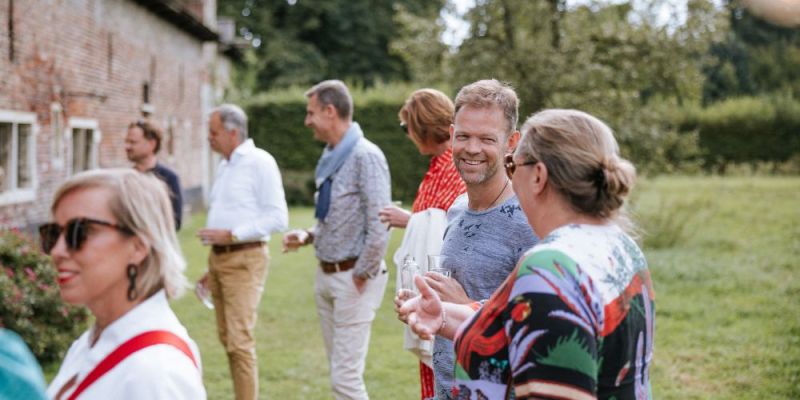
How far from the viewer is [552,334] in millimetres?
1861

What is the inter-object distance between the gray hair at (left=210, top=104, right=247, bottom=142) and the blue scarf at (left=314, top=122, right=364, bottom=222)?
3.16ft

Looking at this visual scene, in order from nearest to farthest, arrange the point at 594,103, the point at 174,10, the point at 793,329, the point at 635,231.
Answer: the point at 635,231 → the point at 793,329 → the point at 594,103 → the point at 174,10

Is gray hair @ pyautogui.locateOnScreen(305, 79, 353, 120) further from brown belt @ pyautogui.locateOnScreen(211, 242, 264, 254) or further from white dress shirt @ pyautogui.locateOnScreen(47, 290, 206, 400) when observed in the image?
white dress shirt @ pyautogui.locateOnScreen(47, 290, 206, 400)

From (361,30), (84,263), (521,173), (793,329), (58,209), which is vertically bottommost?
(793,329)

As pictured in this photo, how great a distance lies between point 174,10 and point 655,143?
40.5ft

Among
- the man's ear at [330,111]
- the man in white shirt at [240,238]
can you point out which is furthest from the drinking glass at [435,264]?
the man in white shirt at [240,238]

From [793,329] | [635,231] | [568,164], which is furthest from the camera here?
[793,329]

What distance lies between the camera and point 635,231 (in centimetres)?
244

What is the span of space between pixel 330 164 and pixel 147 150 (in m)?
2.30

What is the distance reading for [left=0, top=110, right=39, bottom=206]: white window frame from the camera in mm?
11625

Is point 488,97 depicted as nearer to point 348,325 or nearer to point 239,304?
point 348,325

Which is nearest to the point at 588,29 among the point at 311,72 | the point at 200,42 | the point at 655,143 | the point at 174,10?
the point at 655,143

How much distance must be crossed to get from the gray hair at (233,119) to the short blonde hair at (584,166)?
429 cm

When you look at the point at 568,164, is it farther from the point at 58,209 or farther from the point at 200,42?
the point at 200,42
